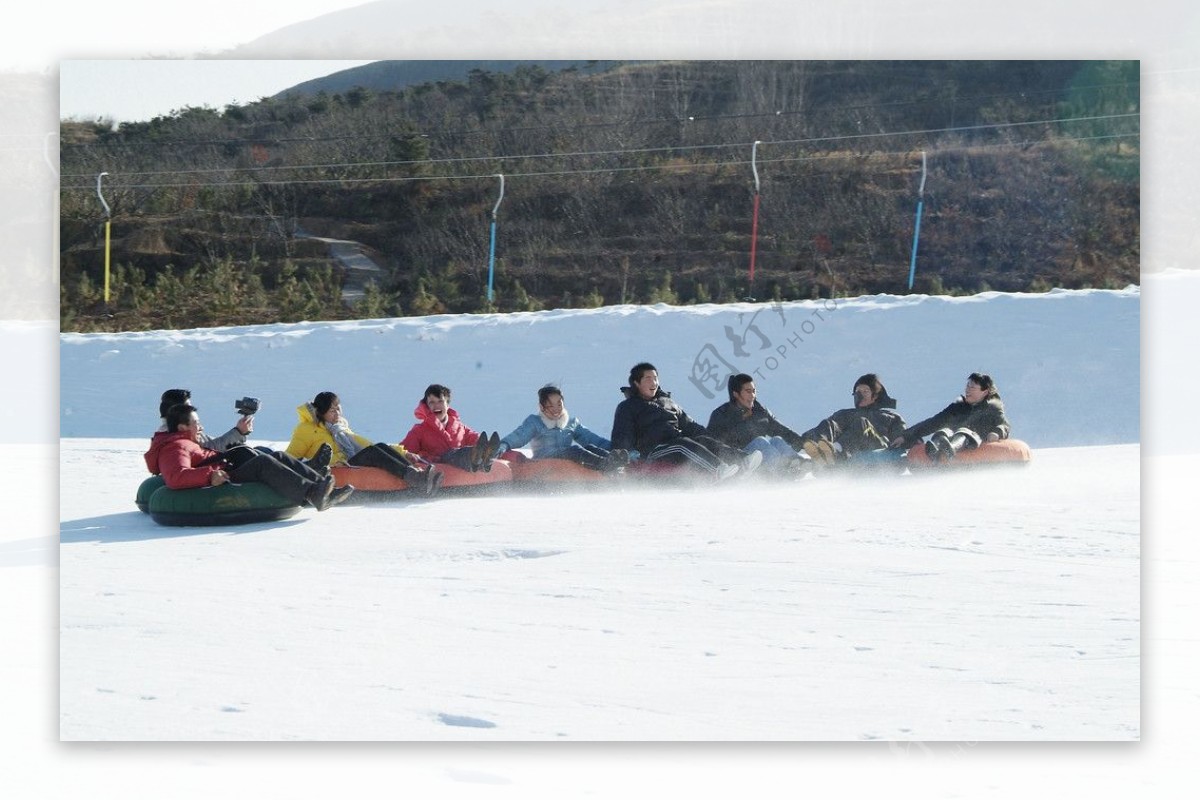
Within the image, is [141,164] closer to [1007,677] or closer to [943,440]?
[943,440]

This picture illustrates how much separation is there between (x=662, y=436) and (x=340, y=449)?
5.47 ft

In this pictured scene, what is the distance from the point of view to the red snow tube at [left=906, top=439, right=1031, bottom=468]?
816cm

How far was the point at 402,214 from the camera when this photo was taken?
30.9ft

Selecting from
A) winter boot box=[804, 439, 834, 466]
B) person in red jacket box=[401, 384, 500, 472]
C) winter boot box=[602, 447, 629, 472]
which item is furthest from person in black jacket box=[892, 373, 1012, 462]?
person in red jacket box=[401, 384, 500, 472]

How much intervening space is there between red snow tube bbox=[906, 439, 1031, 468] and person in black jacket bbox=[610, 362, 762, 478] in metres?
0.87

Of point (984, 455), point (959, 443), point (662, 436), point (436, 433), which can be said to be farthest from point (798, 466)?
point (436, 433)

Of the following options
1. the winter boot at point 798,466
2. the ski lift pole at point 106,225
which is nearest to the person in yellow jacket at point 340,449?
the ski lift pole at point 106,225

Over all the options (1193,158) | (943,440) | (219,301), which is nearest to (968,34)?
(1193,158)

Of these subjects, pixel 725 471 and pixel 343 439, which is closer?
pixel 343 439

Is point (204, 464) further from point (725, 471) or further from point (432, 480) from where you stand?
point (725, 471)

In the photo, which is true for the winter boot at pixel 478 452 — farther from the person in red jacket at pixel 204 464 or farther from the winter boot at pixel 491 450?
the person in red jacket at pixel 204 464

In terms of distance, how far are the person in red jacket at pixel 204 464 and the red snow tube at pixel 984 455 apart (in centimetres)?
320

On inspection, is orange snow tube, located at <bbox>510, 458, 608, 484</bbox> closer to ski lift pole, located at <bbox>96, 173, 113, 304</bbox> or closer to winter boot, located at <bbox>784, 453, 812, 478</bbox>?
winter boot, located at <bbox>784, 453, 812, 478</bbox>

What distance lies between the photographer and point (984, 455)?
820 cm
